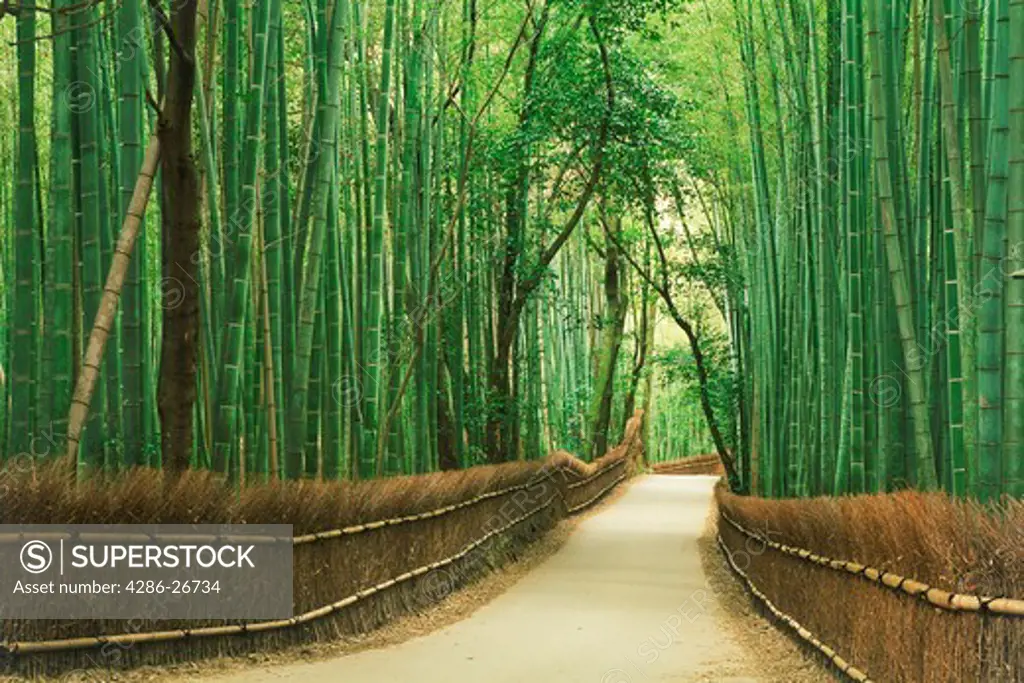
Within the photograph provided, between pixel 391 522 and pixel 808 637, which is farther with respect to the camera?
pixel 391 522

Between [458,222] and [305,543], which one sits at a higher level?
[458,222]

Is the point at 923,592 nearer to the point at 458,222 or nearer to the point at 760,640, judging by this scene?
the point at 760,640

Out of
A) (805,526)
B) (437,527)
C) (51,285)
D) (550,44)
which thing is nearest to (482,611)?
(437,527)

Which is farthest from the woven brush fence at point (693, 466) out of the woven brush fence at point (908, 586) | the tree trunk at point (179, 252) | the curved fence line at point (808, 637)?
the tree trunk at point (179, 252)

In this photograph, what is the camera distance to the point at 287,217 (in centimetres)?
606

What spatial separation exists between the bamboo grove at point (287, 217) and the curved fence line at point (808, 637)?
2.13 metres

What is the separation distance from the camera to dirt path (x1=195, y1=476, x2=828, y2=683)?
4723mm

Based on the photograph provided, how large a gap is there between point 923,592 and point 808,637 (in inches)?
69.3

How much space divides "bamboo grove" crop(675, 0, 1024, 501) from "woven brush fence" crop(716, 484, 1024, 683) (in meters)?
0.26

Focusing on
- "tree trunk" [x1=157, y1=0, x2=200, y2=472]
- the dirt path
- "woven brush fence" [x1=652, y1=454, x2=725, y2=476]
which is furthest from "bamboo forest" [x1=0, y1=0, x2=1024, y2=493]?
"woven brush fence" [x1=652, y1=454, x2=725, y2=476]

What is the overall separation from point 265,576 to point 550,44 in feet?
22.7

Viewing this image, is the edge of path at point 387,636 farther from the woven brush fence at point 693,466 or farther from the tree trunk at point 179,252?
the woven brush fence at point 693,466

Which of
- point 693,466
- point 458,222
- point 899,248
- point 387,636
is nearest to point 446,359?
point 458,222

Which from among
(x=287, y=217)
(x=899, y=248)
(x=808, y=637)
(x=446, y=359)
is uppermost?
(x=287, y=217)
